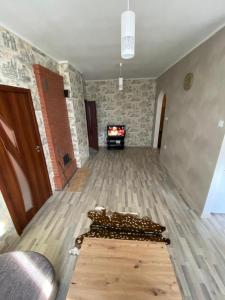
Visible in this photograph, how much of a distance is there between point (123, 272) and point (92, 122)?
191 inches

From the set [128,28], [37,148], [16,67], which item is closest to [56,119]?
[37,148]

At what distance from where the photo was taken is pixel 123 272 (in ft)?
3.16

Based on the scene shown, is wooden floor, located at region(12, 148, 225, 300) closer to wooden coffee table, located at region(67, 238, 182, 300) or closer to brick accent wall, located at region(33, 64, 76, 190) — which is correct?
brick accent wall, located at region(33, 64, 76, 190)

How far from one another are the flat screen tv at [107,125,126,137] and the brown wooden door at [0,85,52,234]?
11.4ft

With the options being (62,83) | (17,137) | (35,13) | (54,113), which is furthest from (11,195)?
(62,83)

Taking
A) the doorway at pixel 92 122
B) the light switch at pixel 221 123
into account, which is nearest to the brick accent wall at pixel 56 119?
the doorway at pixel 92 122

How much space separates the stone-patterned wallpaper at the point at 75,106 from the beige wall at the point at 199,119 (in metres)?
2.45

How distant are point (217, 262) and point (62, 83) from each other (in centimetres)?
399

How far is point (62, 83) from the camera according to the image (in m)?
3.22

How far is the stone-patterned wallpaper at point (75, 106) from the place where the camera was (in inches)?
128

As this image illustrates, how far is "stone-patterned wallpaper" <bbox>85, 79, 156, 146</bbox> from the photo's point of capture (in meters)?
5.39

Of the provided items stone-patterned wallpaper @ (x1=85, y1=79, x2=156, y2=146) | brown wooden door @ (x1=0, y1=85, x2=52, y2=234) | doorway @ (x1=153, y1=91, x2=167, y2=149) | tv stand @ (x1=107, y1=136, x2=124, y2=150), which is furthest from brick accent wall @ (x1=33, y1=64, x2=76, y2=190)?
doorway @ (x1=153, y1=91, x2=167, y2=149)

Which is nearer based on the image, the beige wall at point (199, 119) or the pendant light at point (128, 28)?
the pendant light at point (128, 28)

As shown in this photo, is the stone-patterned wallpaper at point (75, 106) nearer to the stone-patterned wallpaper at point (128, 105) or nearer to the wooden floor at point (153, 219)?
the wooden floor at point (153, 219)
